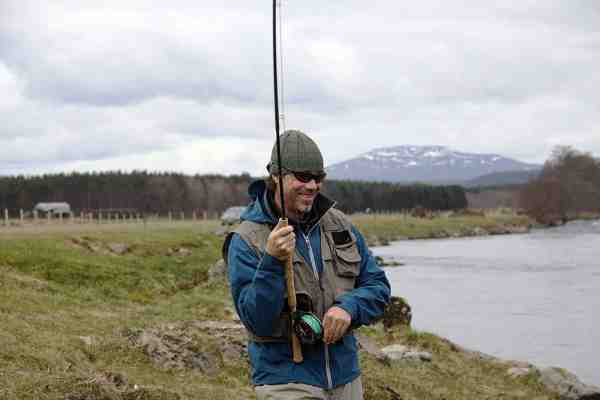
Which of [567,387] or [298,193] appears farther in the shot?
[567,387]

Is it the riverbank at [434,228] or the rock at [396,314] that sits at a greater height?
the rock at [396,314]

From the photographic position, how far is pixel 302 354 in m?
3.98

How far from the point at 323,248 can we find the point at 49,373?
435 centimetres

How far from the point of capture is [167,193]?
11481cm

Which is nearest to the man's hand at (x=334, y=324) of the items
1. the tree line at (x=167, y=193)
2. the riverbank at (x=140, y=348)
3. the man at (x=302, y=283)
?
the man at (x=302, y=283)

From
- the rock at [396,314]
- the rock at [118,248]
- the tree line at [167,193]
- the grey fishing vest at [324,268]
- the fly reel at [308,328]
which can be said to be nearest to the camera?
the fly reel at [308,328]

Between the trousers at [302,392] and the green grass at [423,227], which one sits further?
the green grass at [423,227]

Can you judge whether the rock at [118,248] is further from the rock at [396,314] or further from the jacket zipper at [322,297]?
the jacket zipper at [322,297]

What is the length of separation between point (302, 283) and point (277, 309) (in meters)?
0.26

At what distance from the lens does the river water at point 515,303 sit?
16578 mm

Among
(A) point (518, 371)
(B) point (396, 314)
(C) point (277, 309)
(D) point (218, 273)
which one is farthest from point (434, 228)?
(C) point (277, 309)

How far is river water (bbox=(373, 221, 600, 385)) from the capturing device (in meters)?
16.6

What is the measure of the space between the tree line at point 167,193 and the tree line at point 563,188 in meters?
25.3

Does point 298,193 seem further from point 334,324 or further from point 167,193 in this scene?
point 167,193
